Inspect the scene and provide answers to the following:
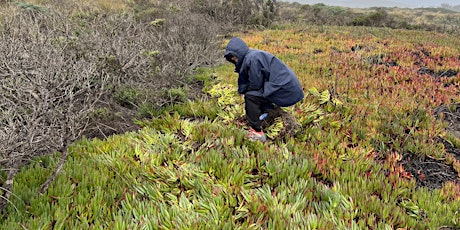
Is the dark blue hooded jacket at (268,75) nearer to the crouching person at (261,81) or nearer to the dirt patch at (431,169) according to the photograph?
the crouching person at (261,81)

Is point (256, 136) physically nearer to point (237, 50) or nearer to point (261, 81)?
point (261, 81)

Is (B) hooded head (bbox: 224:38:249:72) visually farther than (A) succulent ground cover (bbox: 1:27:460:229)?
Yes

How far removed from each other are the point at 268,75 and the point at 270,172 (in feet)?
4.71

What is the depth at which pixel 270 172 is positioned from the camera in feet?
12.2

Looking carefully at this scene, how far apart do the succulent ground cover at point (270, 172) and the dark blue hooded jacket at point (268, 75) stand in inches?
24.6

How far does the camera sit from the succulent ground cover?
9.39 feet

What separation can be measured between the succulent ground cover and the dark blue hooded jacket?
0.63 meters

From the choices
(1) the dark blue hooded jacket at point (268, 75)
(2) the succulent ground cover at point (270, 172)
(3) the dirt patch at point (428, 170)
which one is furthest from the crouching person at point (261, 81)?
(3) the dirt patch at point (428, 170)

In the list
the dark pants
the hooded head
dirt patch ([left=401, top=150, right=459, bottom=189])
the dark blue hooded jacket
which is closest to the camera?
dirt patch ([left=401, top=150, right=459, bottom=189])

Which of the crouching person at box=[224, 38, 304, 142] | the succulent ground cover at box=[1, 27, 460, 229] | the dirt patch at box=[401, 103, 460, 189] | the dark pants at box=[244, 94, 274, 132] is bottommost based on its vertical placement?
the dirt patch at box=[401, 103, 460, 189]

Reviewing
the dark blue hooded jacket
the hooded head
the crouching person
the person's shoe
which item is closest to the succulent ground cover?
the person's shoe

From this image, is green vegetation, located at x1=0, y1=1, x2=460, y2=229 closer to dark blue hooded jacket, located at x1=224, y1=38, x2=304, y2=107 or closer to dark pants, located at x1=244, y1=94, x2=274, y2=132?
dark pants, located at x1=244, y1=94, x2=274, y2=132

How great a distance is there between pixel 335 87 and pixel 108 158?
16.5ft

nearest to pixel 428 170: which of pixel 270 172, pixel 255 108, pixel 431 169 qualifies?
pixel 431 169
